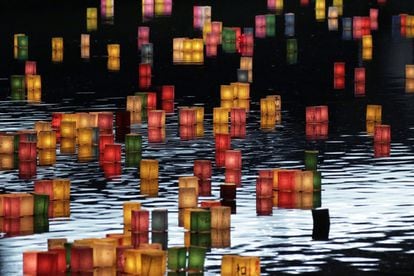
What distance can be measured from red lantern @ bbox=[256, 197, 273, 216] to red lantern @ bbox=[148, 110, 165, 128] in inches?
329

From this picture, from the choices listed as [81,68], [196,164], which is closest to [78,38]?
[81,68]

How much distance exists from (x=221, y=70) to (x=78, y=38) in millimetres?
8363

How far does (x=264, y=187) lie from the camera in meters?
27.0

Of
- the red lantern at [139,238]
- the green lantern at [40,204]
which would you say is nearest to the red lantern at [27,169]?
the green lantern at [40,204]

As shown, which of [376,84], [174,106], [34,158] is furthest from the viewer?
[376,84]

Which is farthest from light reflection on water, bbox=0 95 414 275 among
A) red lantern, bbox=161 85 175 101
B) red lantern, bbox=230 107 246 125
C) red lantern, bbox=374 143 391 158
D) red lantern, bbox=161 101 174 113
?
red lantern, bbox=161 85 175 101

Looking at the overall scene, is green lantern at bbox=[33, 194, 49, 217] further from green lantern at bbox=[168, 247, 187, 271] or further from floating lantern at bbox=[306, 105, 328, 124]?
floating lantern at bbox=[306, 105, 328, 124]

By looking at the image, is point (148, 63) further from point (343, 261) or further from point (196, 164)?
point (343, 261)

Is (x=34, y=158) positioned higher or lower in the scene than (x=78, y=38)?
lower

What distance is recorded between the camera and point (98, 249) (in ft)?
71.8

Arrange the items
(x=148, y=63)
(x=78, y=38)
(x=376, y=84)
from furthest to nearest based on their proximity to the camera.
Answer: (x=78, y=38) < (x=148, y=63) < (x=376, y=84)

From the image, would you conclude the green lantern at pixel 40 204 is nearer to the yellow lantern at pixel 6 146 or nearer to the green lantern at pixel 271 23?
the yellow lantern at pixel 6 146

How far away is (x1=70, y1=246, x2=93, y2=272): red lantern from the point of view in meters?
21.5

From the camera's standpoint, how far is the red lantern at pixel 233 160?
97.7 ft
